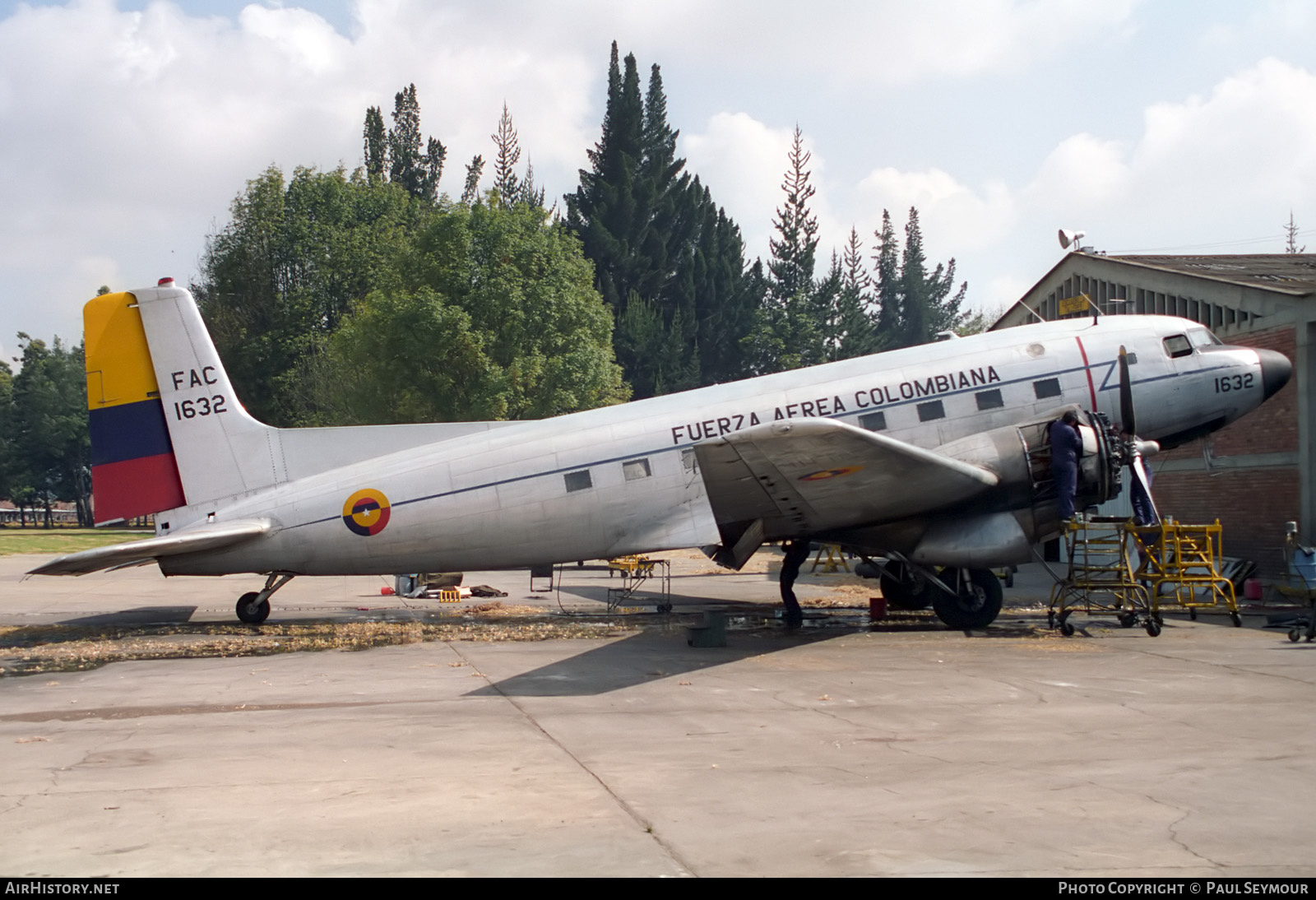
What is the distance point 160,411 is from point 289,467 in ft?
7.40

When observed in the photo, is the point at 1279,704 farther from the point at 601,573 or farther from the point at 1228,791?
the point at 601,573

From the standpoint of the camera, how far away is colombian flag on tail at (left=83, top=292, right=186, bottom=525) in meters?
16.4

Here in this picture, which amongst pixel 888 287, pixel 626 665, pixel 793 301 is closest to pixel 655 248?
pixel 793 301

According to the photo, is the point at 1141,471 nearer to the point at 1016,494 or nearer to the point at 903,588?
the point at 1016,494

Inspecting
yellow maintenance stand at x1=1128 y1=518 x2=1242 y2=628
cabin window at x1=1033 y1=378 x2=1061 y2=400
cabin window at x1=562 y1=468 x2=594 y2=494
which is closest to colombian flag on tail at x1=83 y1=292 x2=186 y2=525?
cabin window at x1=562 y1=468 x2=594 y2=494

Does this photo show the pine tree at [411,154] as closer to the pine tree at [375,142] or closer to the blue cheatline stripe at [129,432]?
the pine tree at [375,142]

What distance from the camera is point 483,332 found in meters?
47.8

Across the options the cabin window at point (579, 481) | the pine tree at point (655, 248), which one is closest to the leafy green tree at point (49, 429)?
the pine tree at point (655, 248)

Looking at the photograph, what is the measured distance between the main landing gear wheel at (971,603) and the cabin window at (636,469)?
493cm

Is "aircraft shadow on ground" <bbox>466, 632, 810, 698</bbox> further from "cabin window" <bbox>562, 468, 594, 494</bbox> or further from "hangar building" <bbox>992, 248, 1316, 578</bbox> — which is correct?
"hangar building" <bbox>992, 248, 1316, 578</bbox>

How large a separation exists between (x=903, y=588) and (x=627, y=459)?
18.9 feet

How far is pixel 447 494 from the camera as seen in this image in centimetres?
1580

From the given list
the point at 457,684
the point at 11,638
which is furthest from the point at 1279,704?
A: the point at 11,638

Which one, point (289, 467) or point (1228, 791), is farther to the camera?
point (289, 467)
